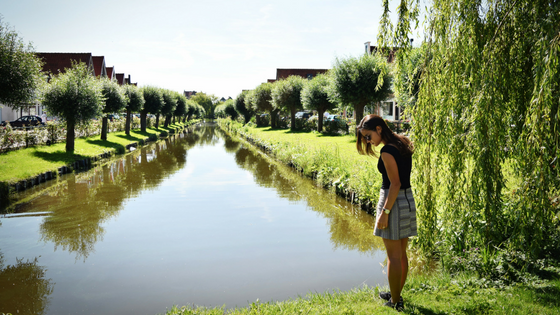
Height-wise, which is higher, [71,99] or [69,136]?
[71,99]

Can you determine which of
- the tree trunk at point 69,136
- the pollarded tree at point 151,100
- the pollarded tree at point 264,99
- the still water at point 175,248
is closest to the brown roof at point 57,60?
the pollarded tree at point 151,100

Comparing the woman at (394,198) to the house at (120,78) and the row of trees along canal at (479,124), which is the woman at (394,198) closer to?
the row of trees along canal at (479,124)

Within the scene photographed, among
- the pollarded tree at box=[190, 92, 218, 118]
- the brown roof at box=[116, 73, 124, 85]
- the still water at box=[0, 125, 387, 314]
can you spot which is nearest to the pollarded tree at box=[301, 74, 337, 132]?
the still water at box=[0, 125, 387, 314]

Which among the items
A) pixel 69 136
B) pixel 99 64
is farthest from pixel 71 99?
pixel 99 64

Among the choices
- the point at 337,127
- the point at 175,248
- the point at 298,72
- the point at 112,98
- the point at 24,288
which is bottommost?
the point at 24,288

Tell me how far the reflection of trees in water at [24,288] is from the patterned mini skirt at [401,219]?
4.50 m

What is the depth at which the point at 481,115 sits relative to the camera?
14.8 ft

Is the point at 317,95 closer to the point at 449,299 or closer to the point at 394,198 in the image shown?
the point at 449,299

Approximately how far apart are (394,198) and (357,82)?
23088 millimetres

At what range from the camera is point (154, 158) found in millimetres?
22172

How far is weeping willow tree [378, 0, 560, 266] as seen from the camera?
4.29 metres

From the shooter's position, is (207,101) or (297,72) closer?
(297,72)

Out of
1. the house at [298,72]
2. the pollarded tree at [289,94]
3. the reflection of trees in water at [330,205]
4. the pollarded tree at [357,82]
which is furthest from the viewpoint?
the house at [298,72]

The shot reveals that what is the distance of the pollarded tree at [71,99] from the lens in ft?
62.9
